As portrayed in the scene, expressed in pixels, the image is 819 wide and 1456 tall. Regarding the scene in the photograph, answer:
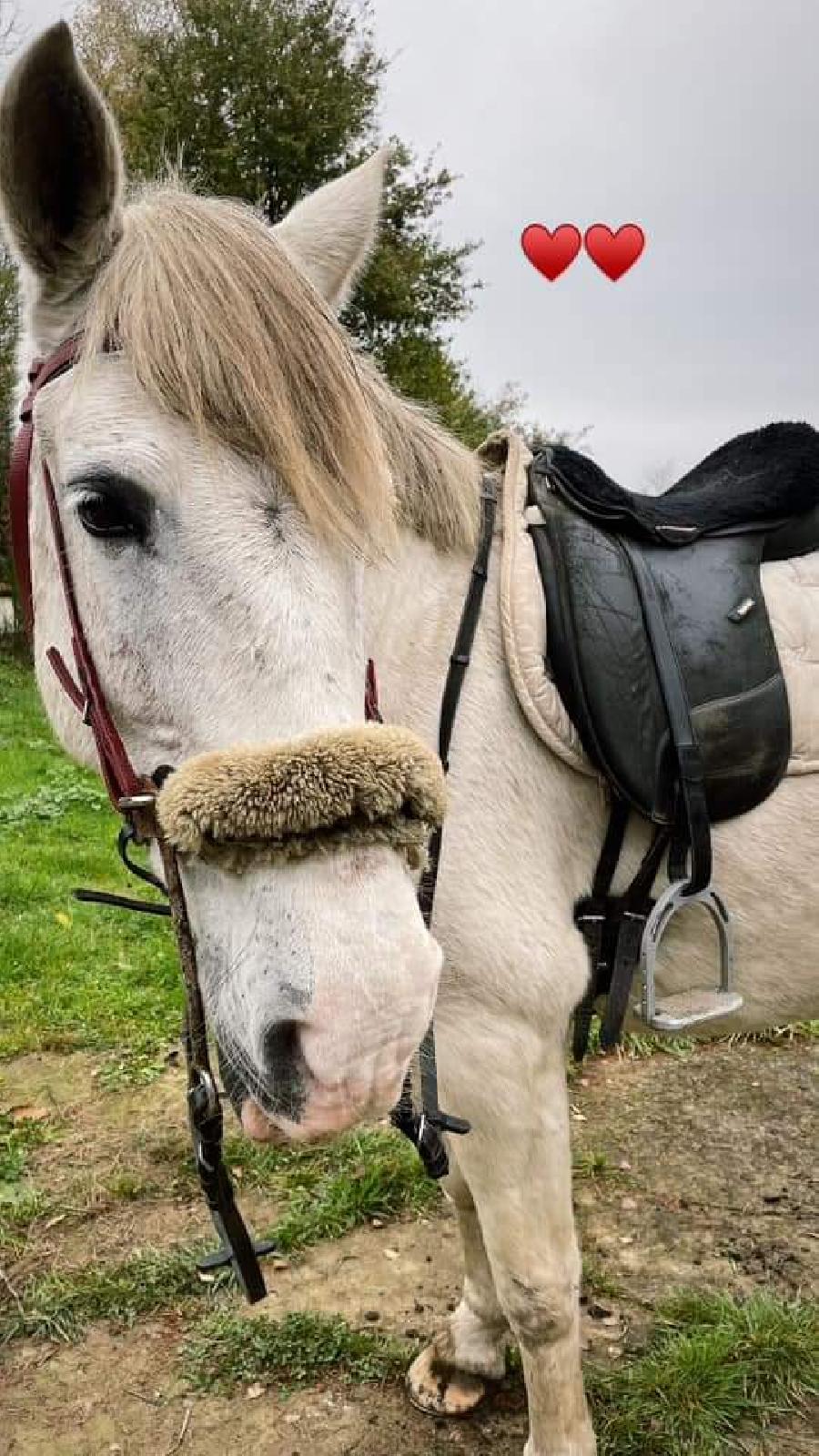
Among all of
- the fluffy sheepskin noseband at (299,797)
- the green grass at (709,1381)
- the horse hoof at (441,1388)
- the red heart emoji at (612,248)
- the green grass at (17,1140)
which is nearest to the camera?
the fluffy sheepskin noseband at (299,797)

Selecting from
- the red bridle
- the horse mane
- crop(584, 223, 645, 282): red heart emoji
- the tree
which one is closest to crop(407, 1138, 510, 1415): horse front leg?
the red bridle

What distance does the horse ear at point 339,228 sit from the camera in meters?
1.83

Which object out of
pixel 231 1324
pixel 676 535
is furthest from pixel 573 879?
pixel 231 1324

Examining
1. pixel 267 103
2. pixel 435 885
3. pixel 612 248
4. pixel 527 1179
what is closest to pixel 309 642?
pixel 435 885

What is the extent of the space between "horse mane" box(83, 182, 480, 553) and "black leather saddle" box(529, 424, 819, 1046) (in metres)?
0.60

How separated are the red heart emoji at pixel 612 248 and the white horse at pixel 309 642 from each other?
5.11 meters

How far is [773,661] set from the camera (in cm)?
201

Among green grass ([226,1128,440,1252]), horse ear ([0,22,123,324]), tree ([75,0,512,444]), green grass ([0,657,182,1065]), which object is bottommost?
green grass ([226,1128,440,1252])

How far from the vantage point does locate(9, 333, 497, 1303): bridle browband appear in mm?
1450

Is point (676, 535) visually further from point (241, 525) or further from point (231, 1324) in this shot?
point (231, 1324)

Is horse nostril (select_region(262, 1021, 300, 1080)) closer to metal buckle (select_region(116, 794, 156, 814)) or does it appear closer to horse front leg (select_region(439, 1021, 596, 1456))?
metal buckle (select_region(116, 794, 156, 814))

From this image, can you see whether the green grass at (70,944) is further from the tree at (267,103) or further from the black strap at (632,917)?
the tree at (267,103)

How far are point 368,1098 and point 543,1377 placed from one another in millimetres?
1262

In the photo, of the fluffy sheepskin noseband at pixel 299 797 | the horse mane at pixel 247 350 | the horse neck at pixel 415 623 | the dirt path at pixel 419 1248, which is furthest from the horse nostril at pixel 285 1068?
the dirt path at pixel 419 1248
